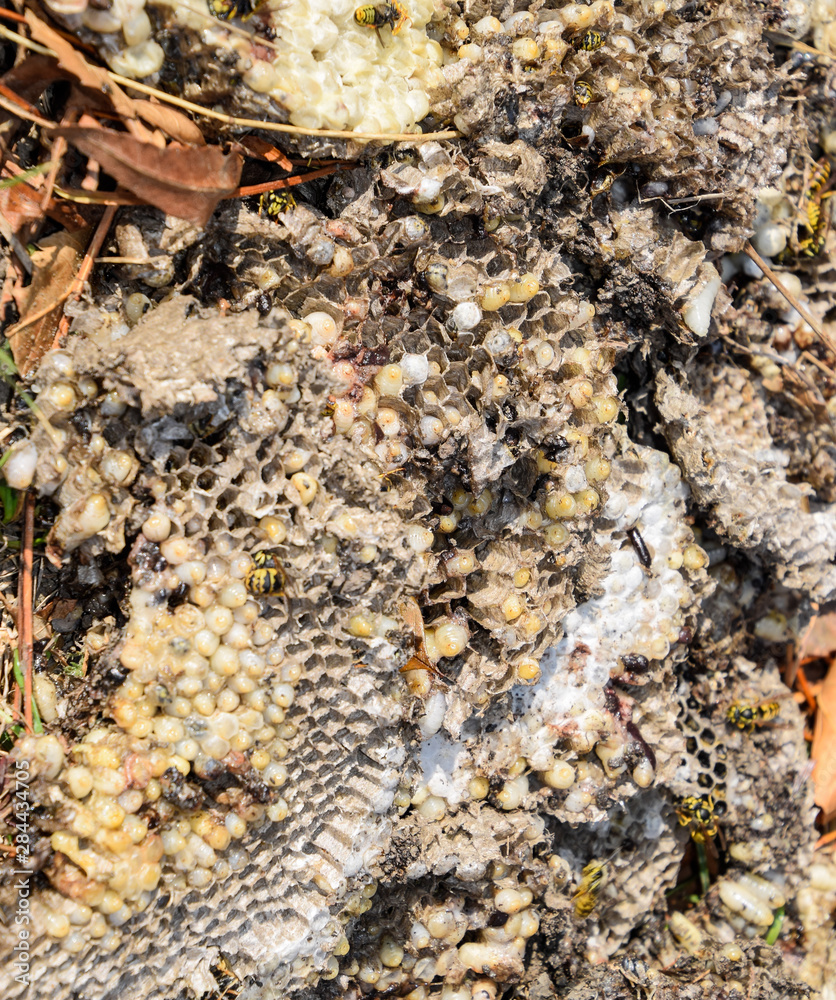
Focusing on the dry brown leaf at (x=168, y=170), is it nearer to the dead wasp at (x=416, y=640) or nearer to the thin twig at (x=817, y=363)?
the dead wasp at (x=416, y=640)

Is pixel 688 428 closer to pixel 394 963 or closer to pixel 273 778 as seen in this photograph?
pixel 273 778

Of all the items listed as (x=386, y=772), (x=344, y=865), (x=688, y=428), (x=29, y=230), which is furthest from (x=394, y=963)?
(x=29, y=230)

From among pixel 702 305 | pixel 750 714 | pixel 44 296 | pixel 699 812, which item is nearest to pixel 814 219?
pixel 702 305

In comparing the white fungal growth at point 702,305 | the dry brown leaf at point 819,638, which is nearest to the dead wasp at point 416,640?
the white fungal growth at point 702,305

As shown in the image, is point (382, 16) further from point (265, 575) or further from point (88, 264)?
point (265, 575)

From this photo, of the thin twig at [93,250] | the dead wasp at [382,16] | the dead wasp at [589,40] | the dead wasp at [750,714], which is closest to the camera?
the thin twig at [93,250]

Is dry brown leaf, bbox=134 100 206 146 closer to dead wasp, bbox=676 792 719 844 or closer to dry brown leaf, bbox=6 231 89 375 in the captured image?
dry brown leaf, bbox=6 231 89 375
